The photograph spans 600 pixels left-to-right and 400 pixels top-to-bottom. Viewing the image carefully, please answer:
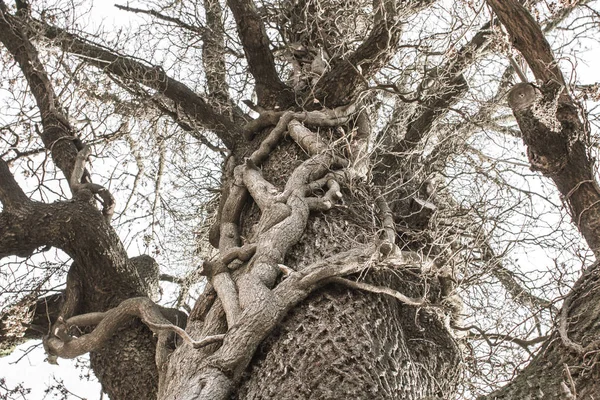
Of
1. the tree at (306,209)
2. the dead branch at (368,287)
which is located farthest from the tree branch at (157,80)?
the dead branch at (368,287)

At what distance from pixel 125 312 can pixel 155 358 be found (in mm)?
289

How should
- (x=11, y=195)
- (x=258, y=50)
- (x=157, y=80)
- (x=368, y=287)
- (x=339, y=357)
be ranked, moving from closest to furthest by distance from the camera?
(x=339, y=357)
(x=368, y=287)
(x=11, y=195)
(x=258, y=50)
(x=157, y=80)

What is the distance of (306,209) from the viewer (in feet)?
9.48

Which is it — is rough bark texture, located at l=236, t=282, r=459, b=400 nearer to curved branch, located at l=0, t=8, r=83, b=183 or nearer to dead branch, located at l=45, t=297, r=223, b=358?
dead branch, located at l=45, t=297, r=223, b=358

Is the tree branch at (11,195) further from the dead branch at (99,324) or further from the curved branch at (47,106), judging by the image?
the dead branch at (99,324)

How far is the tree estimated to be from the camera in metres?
2.23

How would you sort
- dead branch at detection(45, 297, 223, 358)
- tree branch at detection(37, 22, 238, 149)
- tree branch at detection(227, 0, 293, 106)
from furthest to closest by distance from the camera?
tree branch at detection(37, 22, 238, 149)
tree branch at detection(227, 0, 293, 106)
dead branch at detection(45, 297, 223, 358)

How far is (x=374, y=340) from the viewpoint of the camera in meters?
2.31

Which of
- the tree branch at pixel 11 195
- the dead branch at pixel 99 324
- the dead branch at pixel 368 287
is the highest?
the tree branch at pixel 11 195

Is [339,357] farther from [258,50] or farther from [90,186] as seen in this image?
[258,50]

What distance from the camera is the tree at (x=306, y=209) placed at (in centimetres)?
223

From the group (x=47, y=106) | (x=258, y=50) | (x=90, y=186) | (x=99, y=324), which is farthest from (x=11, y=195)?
(x=258, y=50)

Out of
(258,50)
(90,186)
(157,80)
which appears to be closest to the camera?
(90,186)

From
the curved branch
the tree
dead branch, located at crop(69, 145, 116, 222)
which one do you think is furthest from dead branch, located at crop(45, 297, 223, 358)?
the curved branch
